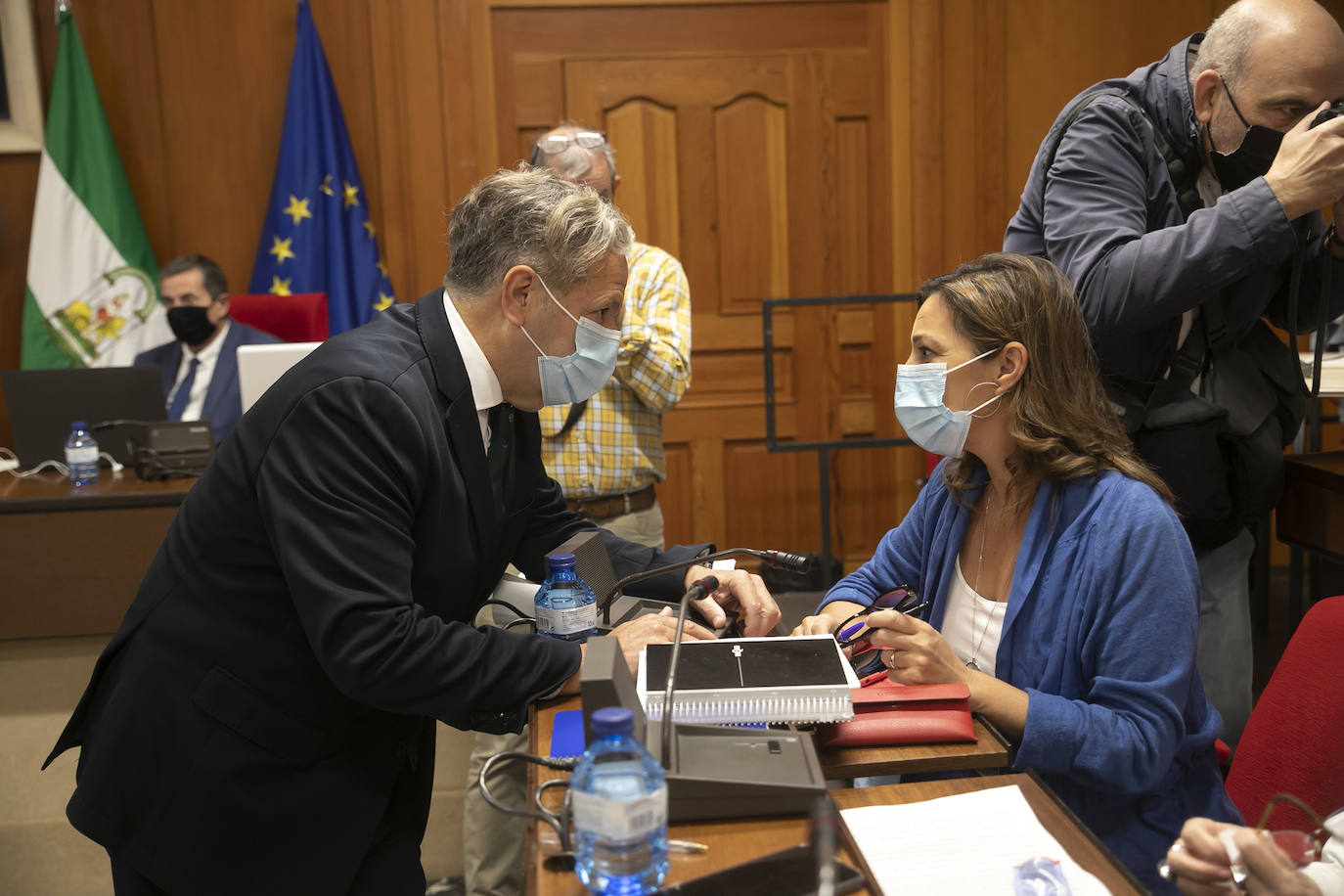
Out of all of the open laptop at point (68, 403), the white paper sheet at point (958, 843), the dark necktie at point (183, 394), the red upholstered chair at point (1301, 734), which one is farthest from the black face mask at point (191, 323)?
the red upholstered chair at point (1301, 734)

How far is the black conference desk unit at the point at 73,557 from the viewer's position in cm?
268

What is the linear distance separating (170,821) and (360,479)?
0.51 metres

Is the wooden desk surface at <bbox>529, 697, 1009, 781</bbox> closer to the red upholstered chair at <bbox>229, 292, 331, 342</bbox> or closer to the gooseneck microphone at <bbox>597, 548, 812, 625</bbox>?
the gooseneck microphone at <bbox>597, 548, 812, 625</bbox>

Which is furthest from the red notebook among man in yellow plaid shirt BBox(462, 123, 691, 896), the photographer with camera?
man in yellow plaid shirt BBox(462, 123, 691, 896)

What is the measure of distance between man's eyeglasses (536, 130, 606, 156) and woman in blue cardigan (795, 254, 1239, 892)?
1.37 meters

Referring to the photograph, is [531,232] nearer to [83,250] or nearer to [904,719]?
[904,719]

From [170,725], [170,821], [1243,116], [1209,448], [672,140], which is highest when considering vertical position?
[672,140]

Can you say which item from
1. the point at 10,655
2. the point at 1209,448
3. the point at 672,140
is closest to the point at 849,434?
the point at 672,140

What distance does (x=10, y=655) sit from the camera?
2.69 metres

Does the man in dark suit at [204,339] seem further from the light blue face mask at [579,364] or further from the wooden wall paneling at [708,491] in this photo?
the light blue face mask at [579,364]

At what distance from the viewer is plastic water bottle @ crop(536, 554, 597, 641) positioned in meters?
1.55

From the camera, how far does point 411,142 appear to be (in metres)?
4.37

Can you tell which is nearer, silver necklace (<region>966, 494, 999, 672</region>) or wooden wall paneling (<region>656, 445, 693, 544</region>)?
silver necklace (<region>966, 494, 999, 672</region>)

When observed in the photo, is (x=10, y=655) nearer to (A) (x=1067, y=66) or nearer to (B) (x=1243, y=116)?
(B) (x=1243, y=116)
